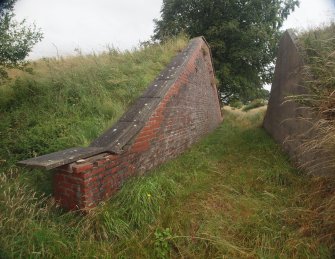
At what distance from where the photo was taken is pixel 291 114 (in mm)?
A: 5059

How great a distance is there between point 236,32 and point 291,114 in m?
9.79

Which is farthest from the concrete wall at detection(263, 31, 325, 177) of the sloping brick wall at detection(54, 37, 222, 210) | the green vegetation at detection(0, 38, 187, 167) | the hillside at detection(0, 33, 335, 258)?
the green vegetation at detection(0, 38, 187, 167)

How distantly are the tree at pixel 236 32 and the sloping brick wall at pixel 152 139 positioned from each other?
6140 millimetres

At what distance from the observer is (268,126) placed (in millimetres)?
7648

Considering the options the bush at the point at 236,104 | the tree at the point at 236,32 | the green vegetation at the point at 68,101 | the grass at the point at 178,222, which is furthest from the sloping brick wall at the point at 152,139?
the bush at the point at 236,104

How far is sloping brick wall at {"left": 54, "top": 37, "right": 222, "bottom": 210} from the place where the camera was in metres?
2.76

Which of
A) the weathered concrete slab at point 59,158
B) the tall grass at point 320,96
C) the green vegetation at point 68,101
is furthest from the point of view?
the green vegetation at point 68,101

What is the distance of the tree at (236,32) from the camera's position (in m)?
13.4

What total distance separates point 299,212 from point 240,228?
0.72 m

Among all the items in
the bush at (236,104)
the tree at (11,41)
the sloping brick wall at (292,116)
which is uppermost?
the tree at (11,41)

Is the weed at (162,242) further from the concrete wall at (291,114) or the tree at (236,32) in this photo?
the tree at (236,32)

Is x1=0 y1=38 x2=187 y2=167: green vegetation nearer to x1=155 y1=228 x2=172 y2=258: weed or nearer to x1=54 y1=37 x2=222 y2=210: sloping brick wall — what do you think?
x1=54 y1=37 x2=222 y2=210: sloping brick wall

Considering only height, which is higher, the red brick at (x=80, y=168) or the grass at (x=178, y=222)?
the red brick at (x=80, y=168)

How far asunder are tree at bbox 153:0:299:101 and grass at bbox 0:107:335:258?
1080 cm
